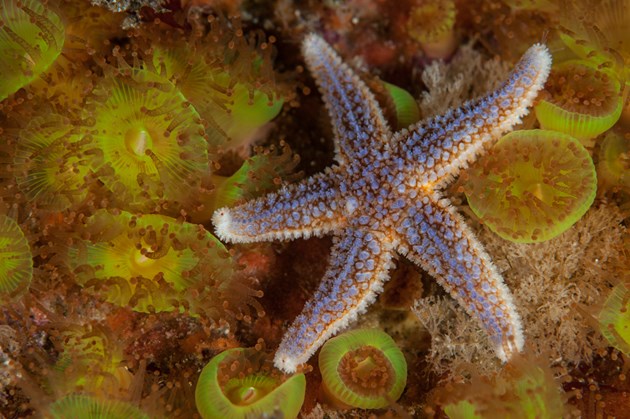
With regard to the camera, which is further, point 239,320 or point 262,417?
point 239,320

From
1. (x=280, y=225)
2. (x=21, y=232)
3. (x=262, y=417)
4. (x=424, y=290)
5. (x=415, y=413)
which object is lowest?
(x=415, y=413)

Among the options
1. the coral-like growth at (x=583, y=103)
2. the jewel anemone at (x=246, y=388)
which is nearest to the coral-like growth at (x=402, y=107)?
Answer: the coral-like growth at (x=583, y=103)

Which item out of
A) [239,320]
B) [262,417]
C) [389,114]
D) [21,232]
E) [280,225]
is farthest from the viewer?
[389,114]

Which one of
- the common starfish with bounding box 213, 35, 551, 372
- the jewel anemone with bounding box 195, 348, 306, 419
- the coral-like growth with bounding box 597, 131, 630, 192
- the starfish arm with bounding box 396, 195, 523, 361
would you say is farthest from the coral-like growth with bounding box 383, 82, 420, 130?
the jewel anemone with bounding box 195, 348, 306, 419

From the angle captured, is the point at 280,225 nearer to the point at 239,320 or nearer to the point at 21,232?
the point at 239,320

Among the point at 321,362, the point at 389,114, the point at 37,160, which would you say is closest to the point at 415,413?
the point at 321,362

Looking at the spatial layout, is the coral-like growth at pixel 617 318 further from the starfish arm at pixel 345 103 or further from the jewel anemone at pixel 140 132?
the jewel anemone at pixel 140 132

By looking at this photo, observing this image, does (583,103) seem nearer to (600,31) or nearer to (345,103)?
(600,31)
